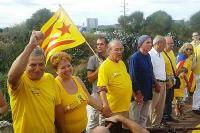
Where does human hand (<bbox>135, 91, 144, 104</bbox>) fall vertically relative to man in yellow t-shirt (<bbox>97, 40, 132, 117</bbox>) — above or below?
below

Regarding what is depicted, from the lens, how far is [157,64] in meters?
7.80

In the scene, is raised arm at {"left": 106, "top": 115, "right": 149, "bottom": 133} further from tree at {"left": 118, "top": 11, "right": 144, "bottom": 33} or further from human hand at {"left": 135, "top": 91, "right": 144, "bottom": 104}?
tree at {"left": 118, "top": 11, "right": 144, "bottom": 33}

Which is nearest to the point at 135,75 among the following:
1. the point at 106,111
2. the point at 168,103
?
the point at 106,111

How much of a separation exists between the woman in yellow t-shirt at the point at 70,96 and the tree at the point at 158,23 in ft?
95.4

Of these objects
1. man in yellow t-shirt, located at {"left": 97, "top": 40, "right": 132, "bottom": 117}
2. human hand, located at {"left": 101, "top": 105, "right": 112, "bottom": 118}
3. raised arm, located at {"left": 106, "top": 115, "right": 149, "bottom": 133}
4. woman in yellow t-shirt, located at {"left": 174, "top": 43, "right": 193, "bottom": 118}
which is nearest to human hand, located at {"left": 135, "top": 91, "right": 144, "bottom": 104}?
man in yellow t-shirt, located at {"left": 97, "top": 40, "right": 132, "bottom": 117}

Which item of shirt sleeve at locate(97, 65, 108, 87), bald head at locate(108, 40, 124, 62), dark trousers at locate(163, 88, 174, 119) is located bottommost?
dark trousers at locate(163, 88, 174, 119)

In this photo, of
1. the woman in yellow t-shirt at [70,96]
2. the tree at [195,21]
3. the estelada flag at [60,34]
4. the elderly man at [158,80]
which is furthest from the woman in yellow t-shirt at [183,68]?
the tree at [195,21]

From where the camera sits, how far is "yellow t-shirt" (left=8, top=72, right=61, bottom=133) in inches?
163

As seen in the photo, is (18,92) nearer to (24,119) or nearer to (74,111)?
(24,119)

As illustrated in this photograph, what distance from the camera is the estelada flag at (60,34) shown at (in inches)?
249

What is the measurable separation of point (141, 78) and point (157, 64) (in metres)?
0.71

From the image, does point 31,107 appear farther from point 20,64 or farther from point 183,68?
point 183,68

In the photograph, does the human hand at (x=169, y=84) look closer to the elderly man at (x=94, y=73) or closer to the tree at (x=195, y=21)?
the elderly man at (x=94, y=73)

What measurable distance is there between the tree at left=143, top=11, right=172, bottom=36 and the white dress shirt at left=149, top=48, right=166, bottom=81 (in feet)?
84.6
